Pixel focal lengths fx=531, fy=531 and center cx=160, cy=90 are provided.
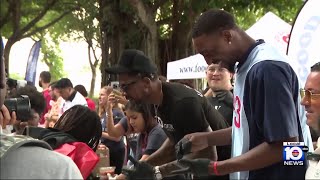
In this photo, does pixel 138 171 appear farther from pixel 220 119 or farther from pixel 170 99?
pixel 220 119

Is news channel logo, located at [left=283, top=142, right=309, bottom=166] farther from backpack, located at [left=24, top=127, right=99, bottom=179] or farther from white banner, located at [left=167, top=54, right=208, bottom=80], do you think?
white banner, located at [left=167, top=54, right=208, bottom=80]

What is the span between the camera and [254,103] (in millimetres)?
2650

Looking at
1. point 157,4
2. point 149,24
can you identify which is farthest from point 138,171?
point 157,4

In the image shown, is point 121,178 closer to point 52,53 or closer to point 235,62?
point 235,62

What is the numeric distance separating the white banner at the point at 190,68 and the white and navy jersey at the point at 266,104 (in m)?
5.86

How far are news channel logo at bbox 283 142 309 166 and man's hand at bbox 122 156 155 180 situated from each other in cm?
72

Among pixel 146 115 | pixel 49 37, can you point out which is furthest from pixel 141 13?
pixel 49 37

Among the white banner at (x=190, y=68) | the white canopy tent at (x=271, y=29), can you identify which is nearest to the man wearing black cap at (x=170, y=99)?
the white canopy tent at (x=271, y=29)

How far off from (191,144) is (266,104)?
A: 669 mm

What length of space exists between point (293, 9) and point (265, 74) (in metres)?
10.6

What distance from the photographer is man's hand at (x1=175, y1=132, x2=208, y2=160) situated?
2992 mm

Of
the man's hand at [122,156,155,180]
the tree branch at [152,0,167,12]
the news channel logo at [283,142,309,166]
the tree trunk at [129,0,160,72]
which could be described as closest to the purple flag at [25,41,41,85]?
the tree trunk at [129,0,160,72]

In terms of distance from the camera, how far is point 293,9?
1267cm

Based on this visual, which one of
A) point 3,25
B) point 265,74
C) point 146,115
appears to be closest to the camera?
point 265,74
